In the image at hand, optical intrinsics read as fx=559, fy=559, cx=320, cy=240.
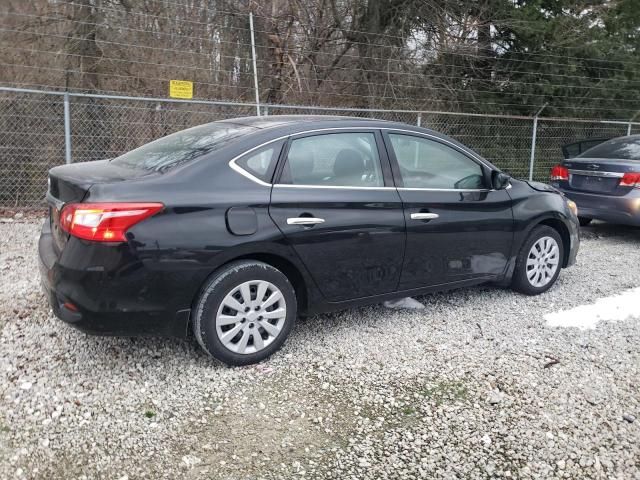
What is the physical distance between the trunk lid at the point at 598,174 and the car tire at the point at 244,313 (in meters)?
5.34

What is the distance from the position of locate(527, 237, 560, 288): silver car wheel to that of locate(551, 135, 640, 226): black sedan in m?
2.57

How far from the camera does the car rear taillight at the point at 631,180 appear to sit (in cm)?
690

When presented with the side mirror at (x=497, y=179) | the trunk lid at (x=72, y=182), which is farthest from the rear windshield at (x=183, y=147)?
the side mirror at (x=497, y=179)

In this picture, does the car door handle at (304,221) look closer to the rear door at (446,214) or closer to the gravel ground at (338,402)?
the rear door at (446,214)

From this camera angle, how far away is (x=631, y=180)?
22.7ft

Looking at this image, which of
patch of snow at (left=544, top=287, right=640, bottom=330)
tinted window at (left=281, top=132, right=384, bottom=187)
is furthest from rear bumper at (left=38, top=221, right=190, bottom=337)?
patch of snow at (left=544, top=287, right=640, bottom=330)

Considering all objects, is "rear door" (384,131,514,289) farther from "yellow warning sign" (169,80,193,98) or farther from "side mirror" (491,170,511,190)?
"yellow warning sign" (169,80,193,98)

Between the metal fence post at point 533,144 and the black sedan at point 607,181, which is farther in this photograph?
the metal fence post at point 533,144

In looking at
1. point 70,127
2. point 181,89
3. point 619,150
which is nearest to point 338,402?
point 619,150

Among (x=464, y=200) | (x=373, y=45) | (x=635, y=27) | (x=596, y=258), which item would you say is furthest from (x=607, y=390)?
(x=635, y=27)

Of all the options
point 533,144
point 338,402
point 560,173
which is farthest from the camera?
point 533,144

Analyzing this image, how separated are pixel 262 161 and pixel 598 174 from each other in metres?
5.46

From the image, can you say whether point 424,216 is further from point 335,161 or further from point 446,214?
point 335,161

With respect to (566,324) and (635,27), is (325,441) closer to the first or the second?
(566,324)
